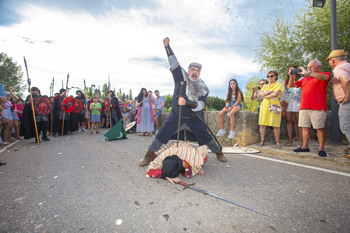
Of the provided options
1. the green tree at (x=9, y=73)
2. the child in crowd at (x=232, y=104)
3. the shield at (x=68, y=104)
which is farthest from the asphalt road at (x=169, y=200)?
the green tree at (x=9, y=73)

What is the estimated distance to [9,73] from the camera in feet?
138

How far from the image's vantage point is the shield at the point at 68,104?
354 inches

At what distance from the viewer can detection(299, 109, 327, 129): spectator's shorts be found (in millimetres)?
4074

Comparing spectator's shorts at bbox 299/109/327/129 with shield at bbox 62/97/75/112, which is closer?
spectator's shorts at bbox 299/109/327/129

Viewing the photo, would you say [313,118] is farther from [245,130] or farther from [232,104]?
[232,104]

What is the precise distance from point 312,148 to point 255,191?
3.39 metres

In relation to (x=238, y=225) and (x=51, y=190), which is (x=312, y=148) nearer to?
(x=238, y=225)

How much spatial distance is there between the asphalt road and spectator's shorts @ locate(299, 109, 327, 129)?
1006mm

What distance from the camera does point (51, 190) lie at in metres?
2.49

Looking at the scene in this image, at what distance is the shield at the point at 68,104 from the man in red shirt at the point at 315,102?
385 inches

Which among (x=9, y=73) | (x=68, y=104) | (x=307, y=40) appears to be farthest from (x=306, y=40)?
(x=9, y=73)

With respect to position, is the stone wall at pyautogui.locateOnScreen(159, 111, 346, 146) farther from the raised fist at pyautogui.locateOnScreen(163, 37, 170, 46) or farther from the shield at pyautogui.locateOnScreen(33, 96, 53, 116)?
the shield at pyautogui.locateOnScreen(33, 96, 53, 116)

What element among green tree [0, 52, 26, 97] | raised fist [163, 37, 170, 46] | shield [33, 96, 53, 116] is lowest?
shield [33, 96, 53, 116]

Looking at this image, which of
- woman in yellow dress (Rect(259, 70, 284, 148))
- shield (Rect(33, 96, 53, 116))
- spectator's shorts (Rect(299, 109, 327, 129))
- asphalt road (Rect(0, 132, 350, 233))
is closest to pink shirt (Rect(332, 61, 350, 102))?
spectator's shorts (Rect(299, 109, 327, 129))
